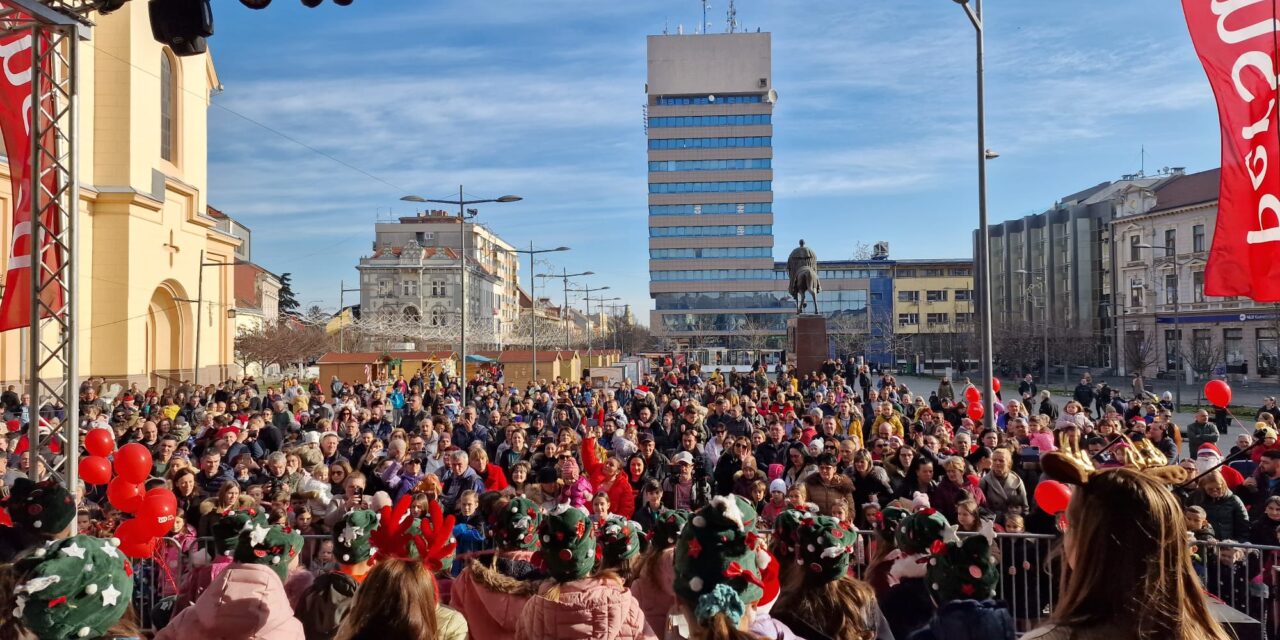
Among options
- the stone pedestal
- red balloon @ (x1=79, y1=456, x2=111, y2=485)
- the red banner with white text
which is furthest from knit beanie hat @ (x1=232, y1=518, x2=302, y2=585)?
the stone pedestal

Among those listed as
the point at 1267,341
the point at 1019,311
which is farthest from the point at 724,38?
the point at 1267,341

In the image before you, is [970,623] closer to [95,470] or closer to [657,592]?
[657,592]

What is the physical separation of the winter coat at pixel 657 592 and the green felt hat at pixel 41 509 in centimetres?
359

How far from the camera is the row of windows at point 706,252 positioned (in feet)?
355

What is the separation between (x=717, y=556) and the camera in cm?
347

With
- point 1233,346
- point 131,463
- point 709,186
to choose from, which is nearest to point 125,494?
point 131,463

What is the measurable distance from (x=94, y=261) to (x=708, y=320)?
8489cm

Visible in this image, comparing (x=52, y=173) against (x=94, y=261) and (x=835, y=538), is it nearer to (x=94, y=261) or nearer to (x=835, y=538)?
(x=835, y=538)

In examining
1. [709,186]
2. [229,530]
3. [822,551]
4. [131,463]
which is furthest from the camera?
[709,186]

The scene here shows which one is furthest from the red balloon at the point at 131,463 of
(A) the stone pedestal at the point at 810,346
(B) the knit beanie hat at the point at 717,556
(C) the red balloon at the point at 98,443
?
(A) the stone pedestal at the point at 810,346

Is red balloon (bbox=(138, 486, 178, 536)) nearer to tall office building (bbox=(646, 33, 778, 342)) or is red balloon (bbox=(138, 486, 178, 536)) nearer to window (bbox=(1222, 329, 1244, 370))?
window (bbox=(1222, 329, 1244, 370))

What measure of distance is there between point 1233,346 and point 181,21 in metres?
62.4

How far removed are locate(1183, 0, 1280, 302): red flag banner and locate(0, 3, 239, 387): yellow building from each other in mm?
29490

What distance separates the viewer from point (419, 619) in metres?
3.49
